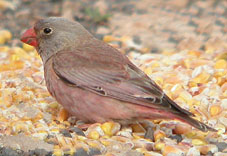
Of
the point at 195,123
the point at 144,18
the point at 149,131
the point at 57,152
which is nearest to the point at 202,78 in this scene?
the point at 149,131

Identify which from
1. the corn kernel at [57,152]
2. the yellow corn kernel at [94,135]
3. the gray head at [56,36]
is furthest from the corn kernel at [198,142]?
the gray head at [56,36]

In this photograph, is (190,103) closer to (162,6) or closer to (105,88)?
(105,88)

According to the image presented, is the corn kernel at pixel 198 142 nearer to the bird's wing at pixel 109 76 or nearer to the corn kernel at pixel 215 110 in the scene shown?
the bird's wing at pixel 109 76

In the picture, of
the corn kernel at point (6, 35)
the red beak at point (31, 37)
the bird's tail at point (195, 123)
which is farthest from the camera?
the corn kernel at point (6, 35)

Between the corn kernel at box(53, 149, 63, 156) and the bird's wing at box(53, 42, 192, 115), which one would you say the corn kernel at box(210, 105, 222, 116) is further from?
the corn kernel at box(53, 149, 63, 156)

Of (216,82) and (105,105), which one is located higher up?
(216,82)

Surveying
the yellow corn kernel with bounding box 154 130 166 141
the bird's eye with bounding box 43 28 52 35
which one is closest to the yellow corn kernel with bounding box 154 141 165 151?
the yellow corn kernel with bounding box 154 130 166 141

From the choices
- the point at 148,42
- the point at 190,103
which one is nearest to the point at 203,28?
the point at 148,42
